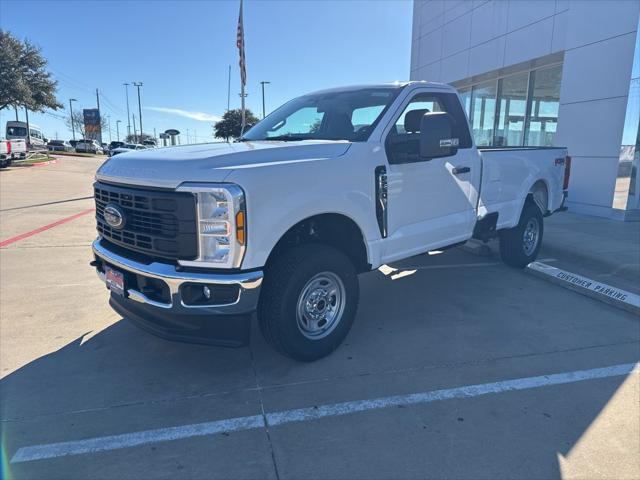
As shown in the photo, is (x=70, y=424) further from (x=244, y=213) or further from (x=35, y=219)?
(x=35, y=219)

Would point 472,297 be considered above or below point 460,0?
below

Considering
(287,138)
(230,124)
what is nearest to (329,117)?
(287,138)

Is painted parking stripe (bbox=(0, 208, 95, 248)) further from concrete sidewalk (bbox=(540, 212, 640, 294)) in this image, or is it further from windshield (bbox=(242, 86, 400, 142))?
concrete sidewalk (bbox=(540, 212, 640, 294))

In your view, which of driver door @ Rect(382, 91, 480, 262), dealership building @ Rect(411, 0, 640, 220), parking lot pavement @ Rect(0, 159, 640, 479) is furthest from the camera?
dealership building @ Rect(411, 0, 640, 220)

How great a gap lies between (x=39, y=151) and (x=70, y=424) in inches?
1528

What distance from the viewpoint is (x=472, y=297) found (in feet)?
17.6

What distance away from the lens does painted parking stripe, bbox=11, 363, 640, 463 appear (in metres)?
2.72

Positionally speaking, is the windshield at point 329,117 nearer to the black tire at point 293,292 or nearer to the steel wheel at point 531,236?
the black tire at point 293,292

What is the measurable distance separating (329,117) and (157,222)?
6.68ft

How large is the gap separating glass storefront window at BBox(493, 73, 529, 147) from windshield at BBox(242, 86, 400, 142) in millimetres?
10192

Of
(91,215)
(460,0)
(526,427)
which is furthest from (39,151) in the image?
(526,427)

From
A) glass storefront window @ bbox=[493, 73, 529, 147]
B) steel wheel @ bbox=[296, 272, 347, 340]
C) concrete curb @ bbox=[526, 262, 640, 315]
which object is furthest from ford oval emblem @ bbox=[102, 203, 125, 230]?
glass storefront window @ bbox=[493, 73, 529, 147]

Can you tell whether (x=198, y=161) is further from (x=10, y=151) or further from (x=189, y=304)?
(x=10, y=151)

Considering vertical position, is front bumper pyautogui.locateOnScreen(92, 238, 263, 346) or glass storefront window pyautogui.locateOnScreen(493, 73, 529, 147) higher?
glass storefront window pyautogui.locateOnScreen(493, 73, 529, 147)
